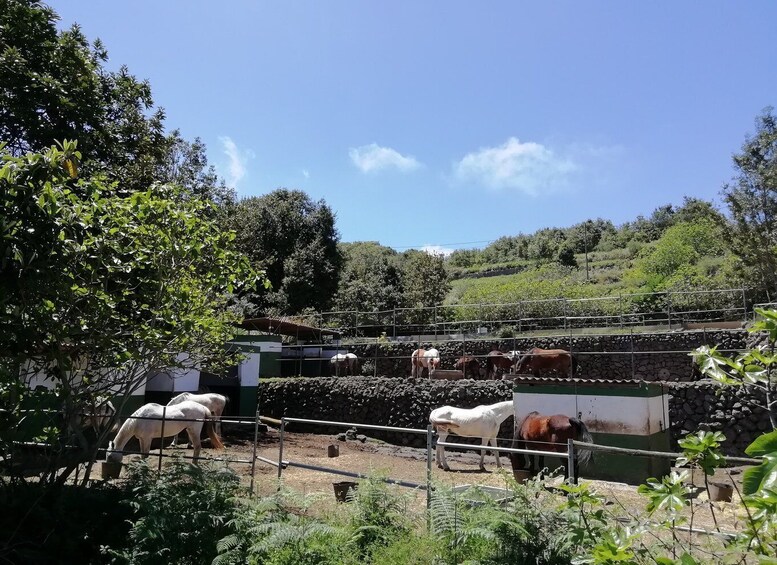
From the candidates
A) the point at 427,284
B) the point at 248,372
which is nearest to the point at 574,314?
the point at 427,284

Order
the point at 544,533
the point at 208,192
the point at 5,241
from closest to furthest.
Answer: the point at 544,533
the point at 5,241
the point at 208,192

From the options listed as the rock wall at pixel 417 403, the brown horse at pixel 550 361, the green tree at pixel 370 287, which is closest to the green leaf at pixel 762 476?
the rock wall at pixel 417 403

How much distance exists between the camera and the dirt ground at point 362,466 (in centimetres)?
809

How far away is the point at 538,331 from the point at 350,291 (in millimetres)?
15433

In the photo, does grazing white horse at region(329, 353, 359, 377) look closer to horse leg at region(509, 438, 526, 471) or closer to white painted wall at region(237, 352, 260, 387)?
white painted wall at region(237, 352, 260, 387)

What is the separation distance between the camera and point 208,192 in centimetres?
2203

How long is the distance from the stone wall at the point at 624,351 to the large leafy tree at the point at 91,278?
14.7 meters

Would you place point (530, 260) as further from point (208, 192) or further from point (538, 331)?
point (208, 192)

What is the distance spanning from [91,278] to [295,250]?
32.2 m

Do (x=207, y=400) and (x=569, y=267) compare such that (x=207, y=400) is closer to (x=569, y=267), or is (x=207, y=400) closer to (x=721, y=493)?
(x=721, y=493)

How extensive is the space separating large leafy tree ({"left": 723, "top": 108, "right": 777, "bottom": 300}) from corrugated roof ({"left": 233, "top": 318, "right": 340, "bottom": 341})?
1807 cm

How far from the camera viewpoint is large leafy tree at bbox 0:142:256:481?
6.01 metres

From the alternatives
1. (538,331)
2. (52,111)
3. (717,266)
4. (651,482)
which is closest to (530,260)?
(717,266)

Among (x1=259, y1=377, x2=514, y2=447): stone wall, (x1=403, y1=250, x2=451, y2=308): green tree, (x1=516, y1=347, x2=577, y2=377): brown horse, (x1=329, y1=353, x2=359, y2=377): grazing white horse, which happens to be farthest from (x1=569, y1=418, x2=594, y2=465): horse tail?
(x1=403, y1=250, x2=451, y2=308): green tree
